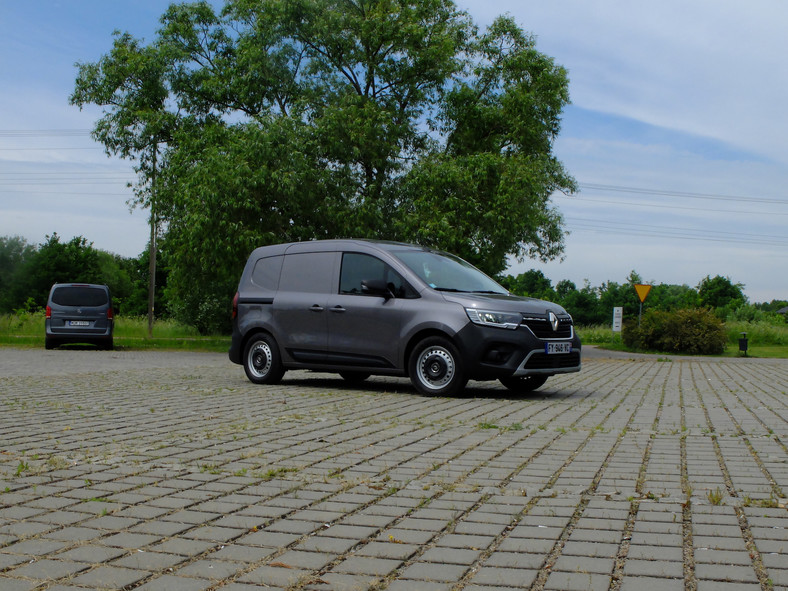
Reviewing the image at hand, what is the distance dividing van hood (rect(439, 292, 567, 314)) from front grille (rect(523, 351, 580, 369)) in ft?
1.86

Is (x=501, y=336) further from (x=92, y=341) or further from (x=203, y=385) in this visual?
(x=92, y=341)

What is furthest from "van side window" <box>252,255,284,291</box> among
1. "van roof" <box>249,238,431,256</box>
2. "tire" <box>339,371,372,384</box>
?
"tire" <box>339,371,372,384</box>

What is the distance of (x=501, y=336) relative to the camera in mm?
10523

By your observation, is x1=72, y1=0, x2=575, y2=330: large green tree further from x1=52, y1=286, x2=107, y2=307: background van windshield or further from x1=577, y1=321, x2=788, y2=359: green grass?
x1=577, y1=321, x2=788, y2=359: green grass

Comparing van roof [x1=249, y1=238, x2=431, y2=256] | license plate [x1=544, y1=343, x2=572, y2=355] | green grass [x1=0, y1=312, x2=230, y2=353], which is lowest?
green grass [x1=0, y1=312, x2=230, y2=353]

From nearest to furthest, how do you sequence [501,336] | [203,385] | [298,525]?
[298,525] < [501,336] < [203,385]

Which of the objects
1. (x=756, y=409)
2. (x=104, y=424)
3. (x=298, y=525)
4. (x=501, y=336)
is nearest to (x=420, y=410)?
(x=501, y=336)

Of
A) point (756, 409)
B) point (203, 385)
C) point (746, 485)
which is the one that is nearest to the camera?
point (746, 485)

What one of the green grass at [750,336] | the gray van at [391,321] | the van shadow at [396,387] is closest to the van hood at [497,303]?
the gray van at [391,321]

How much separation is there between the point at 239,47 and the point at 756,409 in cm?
2326

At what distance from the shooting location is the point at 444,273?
38.5 ft

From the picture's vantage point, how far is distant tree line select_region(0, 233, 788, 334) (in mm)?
50688

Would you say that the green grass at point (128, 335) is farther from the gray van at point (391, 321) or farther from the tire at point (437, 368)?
the tire at point (437, 368)

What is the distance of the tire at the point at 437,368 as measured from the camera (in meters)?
10.6
